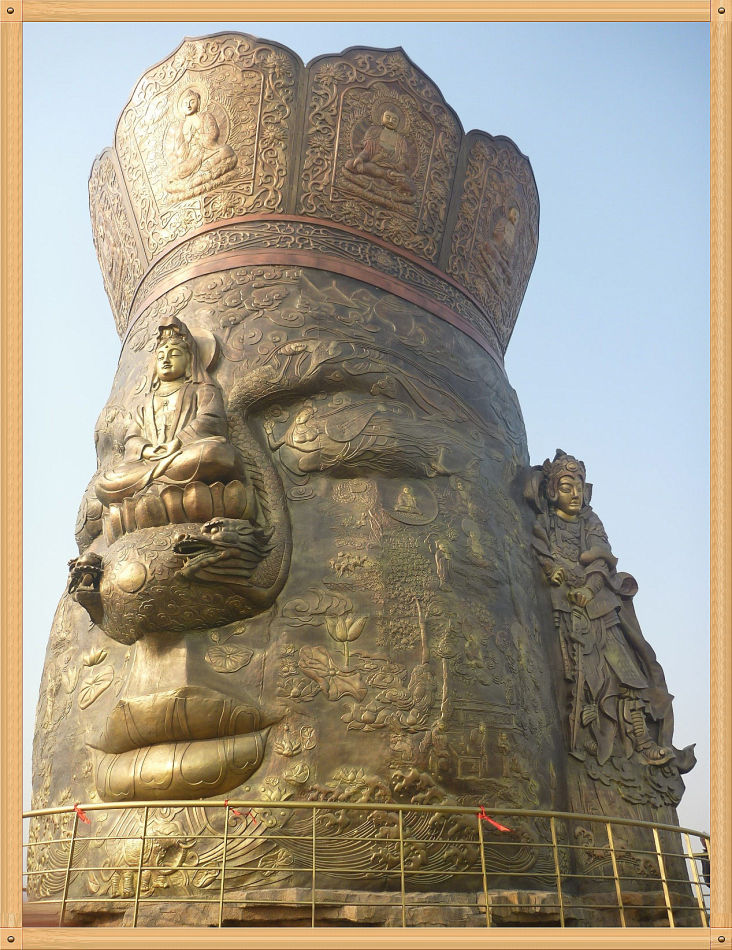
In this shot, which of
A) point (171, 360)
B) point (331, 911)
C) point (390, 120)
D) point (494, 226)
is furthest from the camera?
point (494, 226)

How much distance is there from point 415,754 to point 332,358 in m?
4.15

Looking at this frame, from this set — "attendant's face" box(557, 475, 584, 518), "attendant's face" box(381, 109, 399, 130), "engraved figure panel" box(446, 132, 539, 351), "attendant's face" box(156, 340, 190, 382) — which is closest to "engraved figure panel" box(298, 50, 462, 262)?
"attendant's face" box(381, 109, 399, 130)

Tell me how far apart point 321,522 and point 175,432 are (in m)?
1.75

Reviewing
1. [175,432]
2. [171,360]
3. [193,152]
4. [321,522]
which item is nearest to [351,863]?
[321,522]

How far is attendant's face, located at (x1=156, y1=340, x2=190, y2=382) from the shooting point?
984 centimetres

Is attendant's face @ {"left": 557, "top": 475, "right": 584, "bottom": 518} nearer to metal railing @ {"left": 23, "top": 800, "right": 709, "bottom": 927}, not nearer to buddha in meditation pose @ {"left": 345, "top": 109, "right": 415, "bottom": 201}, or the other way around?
metal railing @ {"left": 23, "top": 800, "right": 709, "bottom": 927}

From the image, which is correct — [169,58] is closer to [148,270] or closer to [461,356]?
[148,270]

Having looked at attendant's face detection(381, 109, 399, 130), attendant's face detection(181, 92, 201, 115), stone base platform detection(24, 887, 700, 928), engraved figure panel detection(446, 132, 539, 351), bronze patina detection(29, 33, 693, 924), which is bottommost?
stone base platform detection(24, 887, 700, 928)

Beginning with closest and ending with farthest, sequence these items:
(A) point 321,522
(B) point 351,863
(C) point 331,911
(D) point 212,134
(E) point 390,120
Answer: (C) point 331,911, (B) point 351,863, (A) point 321,522, (D) point 212,134, (E) point 390,120

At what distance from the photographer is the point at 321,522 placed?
9.26 meters

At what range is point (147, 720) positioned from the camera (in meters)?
8.23

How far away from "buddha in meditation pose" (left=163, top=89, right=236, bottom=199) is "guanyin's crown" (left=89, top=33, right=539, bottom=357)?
16 mm

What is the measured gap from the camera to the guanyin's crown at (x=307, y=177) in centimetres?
1109

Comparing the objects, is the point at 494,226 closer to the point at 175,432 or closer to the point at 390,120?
the point at 390,120
